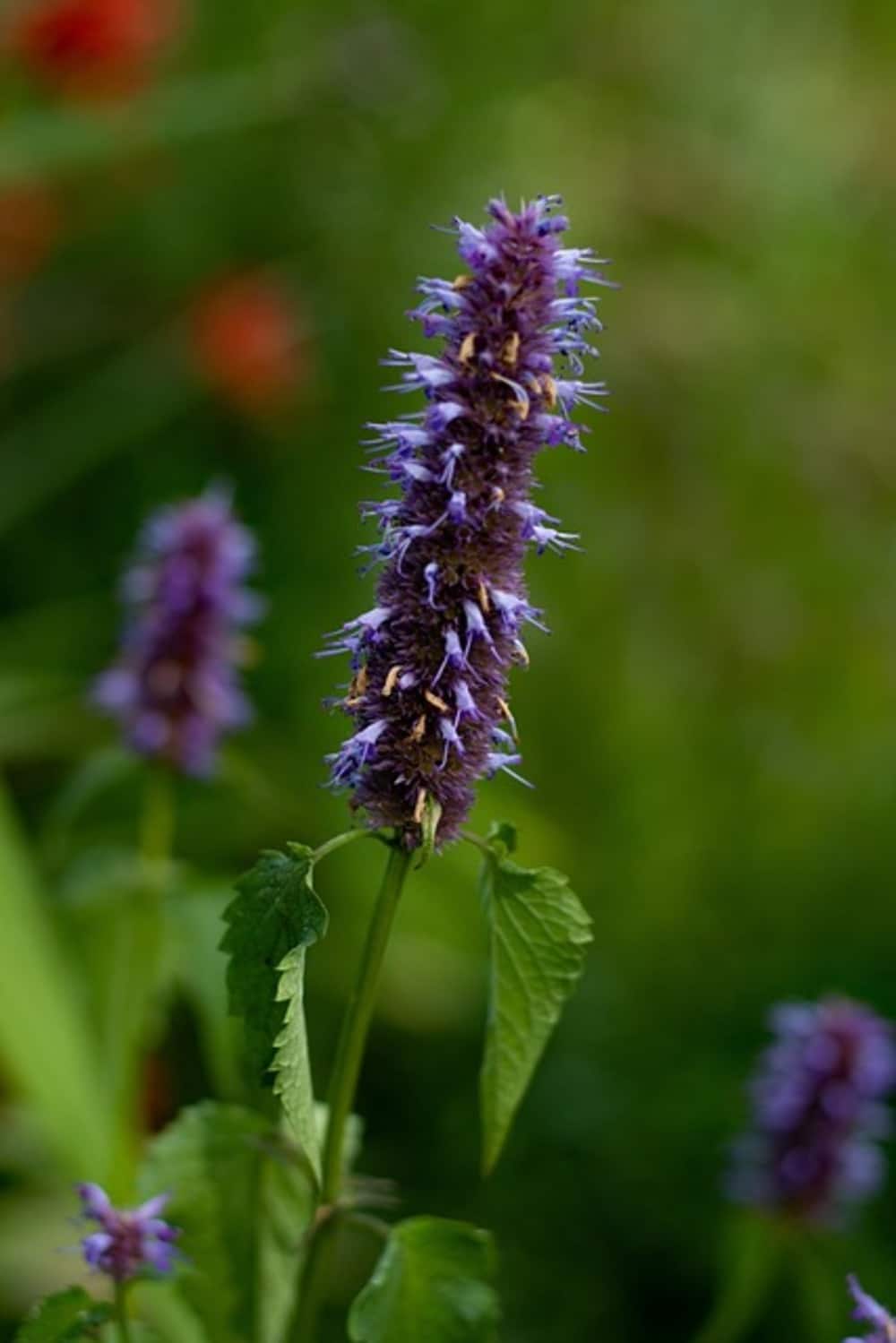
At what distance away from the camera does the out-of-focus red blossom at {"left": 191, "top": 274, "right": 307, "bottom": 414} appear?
4.37m

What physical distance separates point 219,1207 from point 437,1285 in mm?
324

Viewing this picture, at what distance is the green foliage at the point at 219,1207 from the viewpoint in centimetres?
173

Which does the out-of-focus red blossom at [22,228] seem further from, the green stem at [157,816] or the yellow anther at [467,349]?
the yellow anther at [467,349]

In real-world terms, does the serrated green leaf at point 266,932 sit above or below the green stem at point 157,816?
below

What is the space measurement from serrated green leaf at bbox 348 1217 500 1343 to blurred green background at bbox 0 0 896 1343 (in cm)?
142

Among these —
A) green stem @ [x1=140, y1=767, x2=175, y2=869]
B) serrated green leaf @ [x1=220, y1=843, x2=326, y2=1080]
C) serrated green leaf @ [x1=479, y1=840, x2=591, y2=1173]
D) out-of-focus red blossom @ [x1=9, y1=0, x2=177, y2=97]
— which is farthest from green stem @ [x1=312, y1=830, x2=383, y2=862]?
out-of-focus red blossom @ [x1=9, y1=0, x2=177, y2=97]

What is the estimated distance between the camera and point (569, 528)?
14.8 feet

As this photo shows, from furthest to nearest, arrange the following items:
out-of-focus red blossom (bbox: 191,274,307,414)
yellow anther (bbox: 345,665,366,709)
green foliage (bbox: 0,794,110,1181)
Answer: out-of-focus red blossom (bbox: 191,274,307,414) → green foliage (bbox: 0,794,110,1181) → yellow anther (bbox: 345,665,366,709)

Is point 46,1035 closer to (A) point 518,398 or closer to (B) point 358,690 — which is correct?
(B) point 358,690

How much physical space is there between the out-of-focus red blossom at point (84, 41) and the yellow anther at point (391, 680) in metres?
3.29

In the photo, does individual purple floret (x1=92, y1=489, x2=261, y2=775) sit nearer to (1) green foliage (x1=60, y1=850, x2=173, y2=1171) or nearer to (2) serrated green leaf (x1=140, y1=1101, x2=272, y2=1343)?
(1) green foliage (x1=60, y1=850, x2=173, y2=1171)

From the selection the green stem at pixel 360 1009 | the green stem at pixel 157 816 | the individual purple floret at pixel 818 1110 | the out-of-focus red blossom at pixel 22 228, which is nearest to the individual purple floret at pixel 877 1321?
the green stem at pixel 360 1009

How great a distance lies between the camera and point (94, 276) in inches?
203

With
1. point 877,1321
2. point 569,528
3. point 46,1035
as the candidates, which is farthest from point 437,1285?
point 569,528
